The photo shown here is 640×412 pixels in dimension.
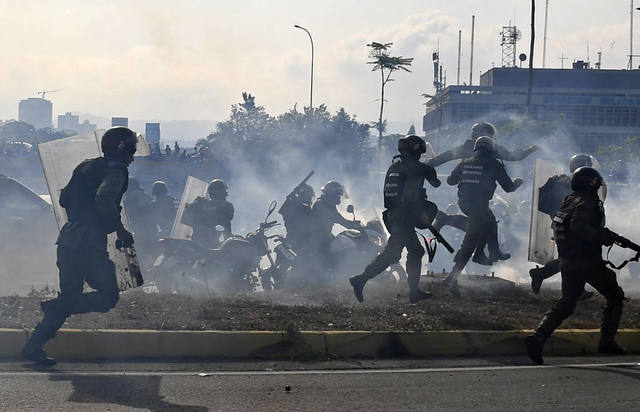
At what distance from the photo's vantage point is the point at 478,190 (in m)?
10.3

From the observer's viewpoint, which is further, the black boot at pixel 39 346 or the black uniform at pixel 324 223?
the black uniform at pixel 324 223

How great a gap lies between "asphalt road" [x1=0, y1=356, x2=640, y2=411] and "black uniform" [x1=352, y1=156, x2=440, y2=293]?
1.84m

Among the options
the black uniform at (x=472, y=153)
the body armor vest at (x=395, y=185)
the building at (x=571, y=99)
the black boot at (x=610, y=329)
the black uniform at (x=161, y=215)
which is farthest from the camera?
the building at (x=571, y=99)

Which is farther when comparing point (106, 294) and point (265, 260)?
point (265, 260)

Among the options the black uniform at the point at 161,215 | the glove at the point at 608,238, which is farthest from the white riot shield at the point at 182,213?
the glove at the point at 608,238

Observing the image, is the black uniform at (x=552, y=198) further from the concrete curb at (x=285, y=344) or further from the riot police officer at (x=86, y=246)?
the riot police officer at (x=86, y=246)

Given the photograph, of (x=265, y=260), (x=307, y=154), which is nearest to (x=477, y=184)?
(x=265, y=260)

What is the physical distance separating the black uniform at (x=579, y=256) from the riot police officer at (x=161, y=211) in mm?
9056

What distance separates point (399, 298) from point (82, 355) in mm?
3721

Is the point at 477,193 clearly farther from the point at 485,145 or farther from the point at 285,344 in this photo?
the point at 285,344

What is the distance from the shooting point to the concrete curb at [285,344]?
7281 mm

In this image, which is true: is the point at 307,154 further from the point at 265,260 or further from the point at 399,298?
the point at 399,298

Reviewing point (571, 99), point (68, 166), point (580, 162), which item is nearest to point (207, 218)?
point (68, 166)

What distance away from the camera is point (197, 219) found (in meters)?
13.3
